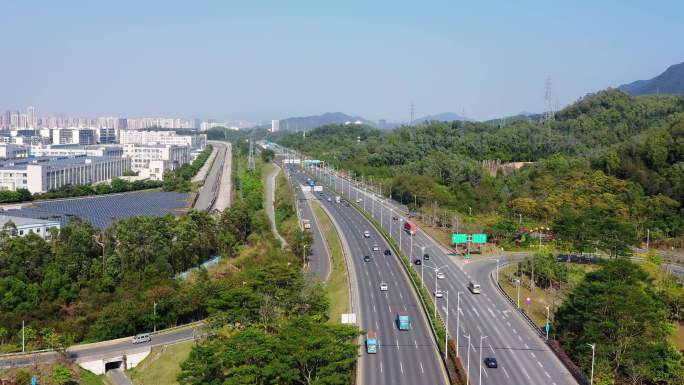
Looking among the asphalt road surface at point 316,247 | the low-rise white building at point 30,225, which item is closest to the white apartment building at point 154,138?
the asphalt road surface at point 316,247

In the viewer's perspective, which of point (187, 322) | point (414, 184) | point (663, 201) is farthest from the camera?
point (414, 184)

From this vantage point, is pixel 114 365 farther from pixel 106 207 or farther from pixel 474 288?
pixel 106 207

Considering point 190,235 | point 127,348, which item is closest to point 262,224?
point 190,235

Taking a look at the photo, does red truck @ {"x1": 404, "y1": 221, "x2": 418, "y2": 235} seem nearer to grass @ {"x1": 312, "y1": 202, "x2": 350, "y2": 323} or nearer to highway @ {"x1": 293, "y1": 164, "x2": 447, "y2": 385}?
highway @ {"x1": 293, "y1": 164, "x2": 447, "y2": 385}

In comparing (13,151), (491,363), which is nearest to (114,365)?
(491,363)

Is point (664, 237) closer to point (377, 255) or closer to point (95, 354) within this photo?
point (377, 255)

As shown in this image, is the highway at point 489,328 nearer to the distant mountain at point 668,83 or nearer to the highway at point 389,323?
the highway at point 389,323

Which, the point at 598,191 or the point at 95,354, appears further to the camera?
the point at 598,191
